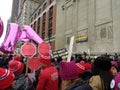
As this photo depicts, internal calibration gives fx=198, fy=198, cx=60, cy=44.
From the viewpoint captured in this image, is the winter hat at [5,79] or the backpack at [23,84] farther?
the backpack at [23,84]

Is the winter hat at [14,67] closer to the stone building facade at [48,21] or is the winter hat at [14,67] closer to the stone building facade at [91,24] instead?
the stone building facade at [91,24]

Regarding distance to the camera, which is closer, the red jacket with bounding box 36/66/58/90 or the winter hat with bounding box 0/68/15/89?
the winter hat with bounding box 0/68/15/89

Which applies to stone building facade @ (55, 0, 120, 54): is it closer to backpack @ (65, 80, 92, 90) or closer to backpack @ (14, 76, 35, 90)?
backpack @ (14, 76, 35, 90)

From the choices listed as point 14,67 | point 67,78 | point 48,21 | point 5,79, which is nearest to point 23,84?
point 14,67

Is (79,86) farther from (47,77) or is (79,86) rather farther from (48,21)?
(48,21)

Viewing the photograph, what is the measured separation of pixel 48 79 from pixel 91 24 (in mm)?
19633

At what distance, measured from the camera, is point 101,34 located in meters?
20.8

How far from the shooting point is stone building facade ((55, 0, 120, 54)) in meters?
18.9

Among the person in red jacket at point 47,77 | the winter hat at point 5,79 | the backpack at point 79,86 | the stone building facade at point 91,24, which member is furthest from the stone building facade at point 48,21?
the winter hat at point 5,79

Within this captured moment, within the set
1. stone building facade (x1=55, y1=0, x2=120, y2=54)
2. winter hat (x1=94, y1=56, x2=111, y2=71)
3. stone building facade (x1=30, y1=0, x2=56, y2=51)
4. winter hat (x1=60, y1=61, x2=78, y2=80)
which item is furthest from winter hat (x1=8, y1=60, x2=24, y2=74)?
stone building facade (x1=30, y1=0, x2=56, y2=51)

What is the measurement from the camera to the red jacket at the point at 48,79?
3676 millimetres

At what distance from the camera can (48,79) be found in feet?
12.2

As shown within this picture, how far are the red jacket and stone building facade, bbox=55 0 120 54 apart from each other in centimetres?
1473

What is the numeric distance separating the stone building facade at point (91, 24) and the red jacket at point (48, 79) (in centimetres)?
1473
